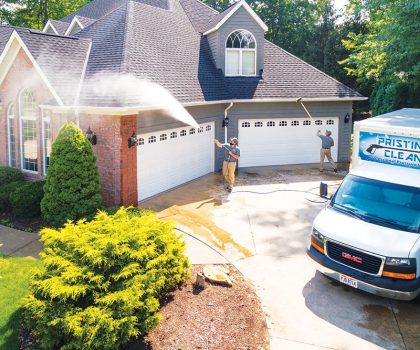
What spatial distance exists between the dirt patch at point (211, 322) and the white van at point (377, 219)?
186 cm

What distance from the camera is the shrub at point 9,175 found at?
14.7 m

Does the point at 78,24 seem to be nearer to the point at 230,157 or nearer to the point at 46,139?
the point at 46,139

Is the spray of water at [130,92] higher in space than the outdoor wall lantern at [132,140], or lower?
higher

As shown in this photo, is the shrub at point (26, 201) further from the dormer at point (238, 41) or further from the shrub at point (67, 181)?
the dormer at point (238, 41)

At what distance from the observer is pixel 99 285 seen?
6.52 meters

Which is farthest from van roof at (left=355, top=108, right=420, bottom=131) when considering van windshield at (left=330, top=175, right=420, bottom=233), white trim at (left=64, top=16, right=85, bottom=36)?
white trim at (left=64, top=16, right=85, bottom=36)

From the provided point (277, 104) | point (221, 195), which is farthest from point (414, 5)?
point (221, 195)

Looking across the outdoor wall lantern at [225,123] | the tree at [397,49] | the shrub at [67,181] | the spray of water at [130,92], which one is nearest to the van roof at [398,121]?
the tree at [397,49]

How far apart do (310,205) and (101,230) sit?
847 centimetres

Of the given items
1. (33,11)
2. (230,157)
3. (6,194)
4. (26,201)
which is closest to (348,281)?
(230,157)

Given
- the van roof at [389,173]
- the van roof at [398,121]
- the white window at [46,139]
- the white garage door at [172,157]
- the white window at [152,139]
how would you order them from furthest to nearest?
the white window at [46,139] → the white window at [152,139] → the white garage door at [172,157] → the van roof at [398,121] → the van roof at [389,173]

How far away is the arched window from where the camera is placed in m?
20.1

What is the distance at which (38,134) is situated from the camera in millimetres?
14914

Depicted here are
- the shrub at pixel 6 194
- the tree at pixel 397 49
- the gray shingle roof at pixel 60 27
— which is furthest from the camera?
the gray shingle roof at pixel 60 27
